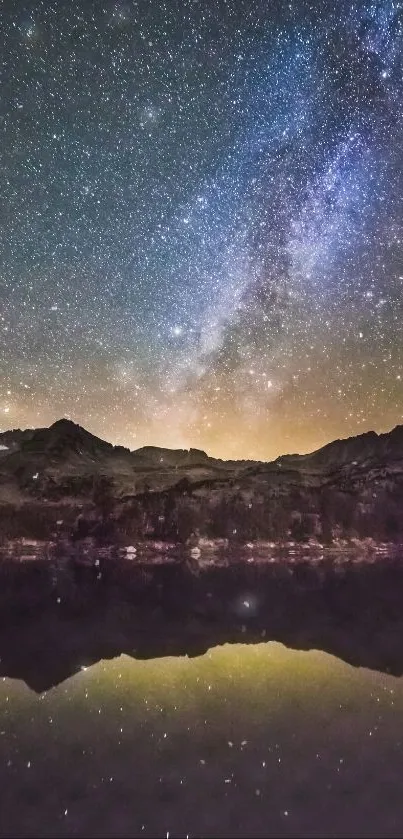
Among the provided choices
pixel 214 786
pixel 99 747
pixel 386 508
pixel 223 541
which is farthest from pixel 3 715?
pixel 386 508

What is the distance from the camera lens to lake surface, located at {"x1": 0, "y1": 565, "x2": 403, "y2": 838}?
29.4 feet

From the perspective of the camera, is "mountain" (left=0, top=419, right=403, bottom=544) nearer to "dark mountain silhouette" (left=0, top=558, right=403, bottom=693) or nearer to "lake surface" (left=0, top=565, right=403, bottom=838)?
"dark mountain silhouette" (left=0, top=558, right=403, bottom=693)

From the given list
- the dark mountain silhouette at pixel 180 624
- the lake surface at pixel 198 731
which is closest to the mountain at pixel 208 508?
the dark mountain silhouette at pixel 180 624

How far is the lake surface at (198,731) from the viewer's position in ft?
29.4

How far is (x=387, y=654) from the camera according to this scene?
2069 cm

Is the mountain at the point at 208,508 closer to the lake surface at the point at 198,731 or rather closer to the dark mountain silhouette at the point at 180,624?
the dark mountain silhouette at the point at 180,624

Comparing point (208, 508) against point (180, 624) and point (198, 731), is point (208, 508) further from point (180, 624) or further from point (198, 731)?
point (198, 731)

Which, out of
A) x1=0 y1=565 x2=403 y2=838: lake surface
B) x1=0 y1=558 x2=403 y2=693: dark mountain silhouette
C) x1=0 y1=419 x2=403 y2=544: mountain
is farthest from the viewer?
x1=0 y1=419 x2=403 y2=544: mountain

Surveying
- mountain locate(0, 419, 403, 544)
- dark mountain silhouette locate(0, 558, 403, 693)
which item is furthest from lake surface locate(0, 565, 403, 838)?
mountain locate(0, 419, 403, 544)

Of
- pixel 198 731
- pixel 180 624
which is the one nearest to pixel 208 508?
pixel 180 624

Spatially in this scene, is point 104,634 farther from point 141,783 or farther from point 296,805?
point 296,805

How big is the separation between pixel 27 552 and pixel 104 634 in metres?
107

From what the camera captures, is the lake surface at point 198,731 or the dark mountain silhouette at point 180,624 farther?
the dark mountain silhouette at point 180,624

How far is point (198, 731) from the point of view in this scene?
13211mm
